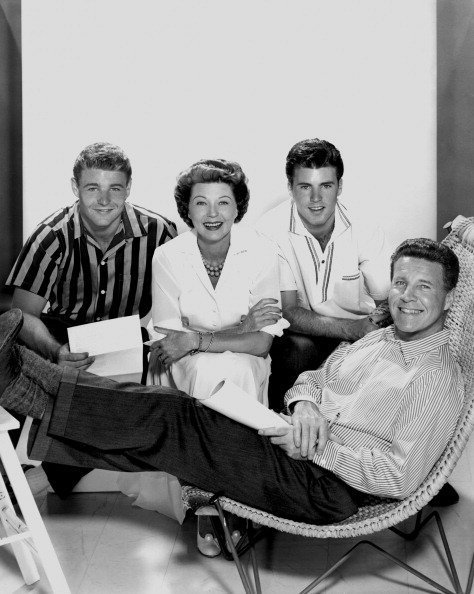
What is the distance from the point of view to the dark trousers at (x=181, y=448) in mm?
2656

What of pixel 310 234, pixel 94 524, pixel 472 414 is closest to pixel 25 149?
pixel 310 234

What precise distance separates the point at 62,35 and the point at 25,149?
1.92ft

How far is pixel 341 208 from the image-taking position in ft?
12.7

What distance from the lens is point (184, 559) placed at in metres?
3.03

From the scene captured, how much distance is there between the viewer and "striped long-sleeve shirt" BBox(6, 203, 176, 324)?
12.5 feet

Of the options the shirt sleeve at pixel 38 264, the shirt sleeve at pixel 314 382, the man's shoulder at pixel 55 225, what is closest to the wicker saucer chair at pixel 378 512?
the shirt sleeve at pixel 314 382

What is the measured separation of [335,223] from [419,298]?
3.38 ft

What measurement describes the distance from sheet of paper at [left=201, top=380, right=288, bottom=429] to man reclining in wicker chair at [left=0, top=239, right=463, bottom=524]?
37 millimetres

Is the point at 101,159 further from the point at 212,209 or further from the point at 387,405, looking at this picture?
the point at 387,405

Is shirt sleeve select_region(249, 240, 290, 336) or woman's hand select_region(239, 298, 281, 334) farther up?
shirt sleeve select_region(249, 240, 290, 336)

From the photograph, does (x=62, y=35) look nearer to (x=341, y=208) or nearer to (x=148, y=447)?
(x=341, y=208)

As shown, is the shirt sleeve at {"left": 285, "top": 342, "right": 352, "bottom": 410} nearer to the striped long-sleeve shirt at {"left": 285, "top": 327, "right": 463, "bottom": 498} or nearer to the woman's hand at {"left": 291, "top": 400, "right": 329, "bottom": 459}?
the striped long-sleeve shirt at {"left": 285, "top": 327, "right": 463, "bottom": 498}

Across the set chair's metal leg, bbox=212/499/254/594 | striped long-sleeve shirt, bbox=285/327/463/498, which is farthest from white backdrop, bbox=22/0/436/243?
chair's metal leg, bbox=212/499/254/594

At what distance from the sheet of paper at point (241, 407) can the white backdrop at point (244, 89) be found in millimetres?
2047
